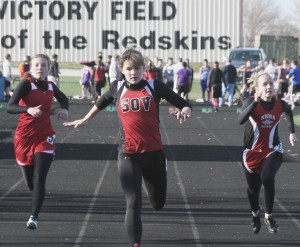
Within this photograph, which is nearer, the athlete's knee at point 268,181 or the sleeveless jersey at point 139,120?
the sleeveless jersey at point 139,120

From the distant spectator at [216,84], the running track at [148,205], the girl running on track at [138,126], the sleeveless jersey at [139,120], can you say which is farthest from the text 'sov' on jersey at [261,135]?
the distant spectator at [216,84]

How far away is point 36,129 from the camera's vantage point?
10.8 metres

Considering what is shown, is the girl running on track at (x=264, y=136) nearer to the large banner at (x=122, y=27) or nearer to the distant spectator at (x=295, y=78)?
the distant spectator at (x=295, y=78)

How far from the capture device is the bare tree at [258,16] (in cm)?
12850

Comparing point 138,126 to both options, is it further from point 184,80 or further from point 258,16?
point 258,16

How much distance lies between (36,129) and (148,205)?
2.58 metres

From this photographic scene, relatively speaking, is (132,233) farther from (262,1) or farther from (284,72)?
(262,1)

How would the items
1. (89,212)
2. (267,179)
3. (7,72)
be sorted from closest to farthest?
(267,179), (89,212), (7,72)

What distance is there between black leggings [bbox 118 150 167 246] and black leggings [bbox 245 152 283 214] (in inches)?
60.9

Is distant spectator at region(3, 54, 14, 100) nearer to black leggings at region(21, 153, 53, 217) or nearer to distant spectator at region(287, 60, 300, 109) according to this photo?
distant spectator at region(287, 60, 300, 109)

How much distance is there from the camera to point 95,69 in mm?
40531

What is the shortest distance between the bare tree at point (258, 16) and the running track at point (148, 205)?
106m

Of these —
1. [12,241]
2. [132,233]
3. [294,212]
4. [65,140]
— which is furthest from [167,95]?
[65,140]

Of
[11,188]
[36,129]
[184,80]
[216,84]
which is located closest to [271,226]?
[36,129]
